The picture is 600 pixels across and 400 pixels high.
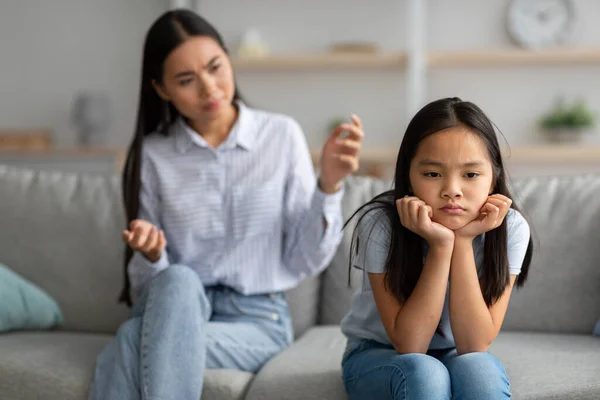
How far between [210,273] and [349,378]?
1.72ft

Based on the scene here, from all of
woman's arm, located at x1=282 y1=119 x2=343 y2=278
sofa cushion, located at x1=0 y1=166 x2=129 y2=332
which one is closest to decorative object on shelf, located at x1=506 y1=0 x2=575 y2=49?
woman's arm, located at x1=282 y1=119 x2=343 y2=278

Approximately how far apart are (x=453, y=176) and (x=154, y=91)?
0.92m

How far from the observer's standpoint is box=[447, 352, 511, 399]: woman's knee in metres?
1.44

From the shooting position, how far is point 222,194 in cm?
212

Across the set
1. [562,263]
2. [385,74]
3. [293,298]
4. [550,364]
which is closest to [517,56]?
[385,74]

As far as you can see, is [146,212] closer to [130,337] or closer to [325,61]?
[130,337]

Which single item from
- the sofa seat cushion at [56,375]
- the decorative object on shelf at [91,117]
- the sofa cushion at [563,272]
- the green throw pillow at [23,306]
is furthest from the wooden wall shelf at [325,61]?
the sofa seat cushion at [56,375]

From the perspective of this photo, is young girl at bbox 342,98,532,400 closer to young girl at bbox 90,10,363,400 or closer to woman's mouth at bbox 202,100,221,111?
young girl at bbox 90,10,363,400

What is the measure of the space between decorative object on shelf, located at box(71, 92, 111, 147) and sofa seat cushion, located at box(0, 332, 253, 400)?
2884 millimetres

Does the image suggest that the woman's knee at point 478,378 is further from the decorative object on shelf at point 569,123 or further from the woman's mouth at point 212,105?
the decorative object on shelf at point 569,123

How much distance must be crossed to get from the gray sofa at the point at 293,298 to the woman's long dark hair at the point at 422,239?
24 cm

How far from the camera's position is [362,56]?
454cm

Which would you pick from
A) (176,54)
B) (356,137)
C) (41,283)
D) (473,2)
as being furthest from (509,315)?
(473,2)

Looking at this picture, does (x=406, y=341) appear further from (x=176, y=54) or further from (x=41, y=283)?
(x=41, y=283)
